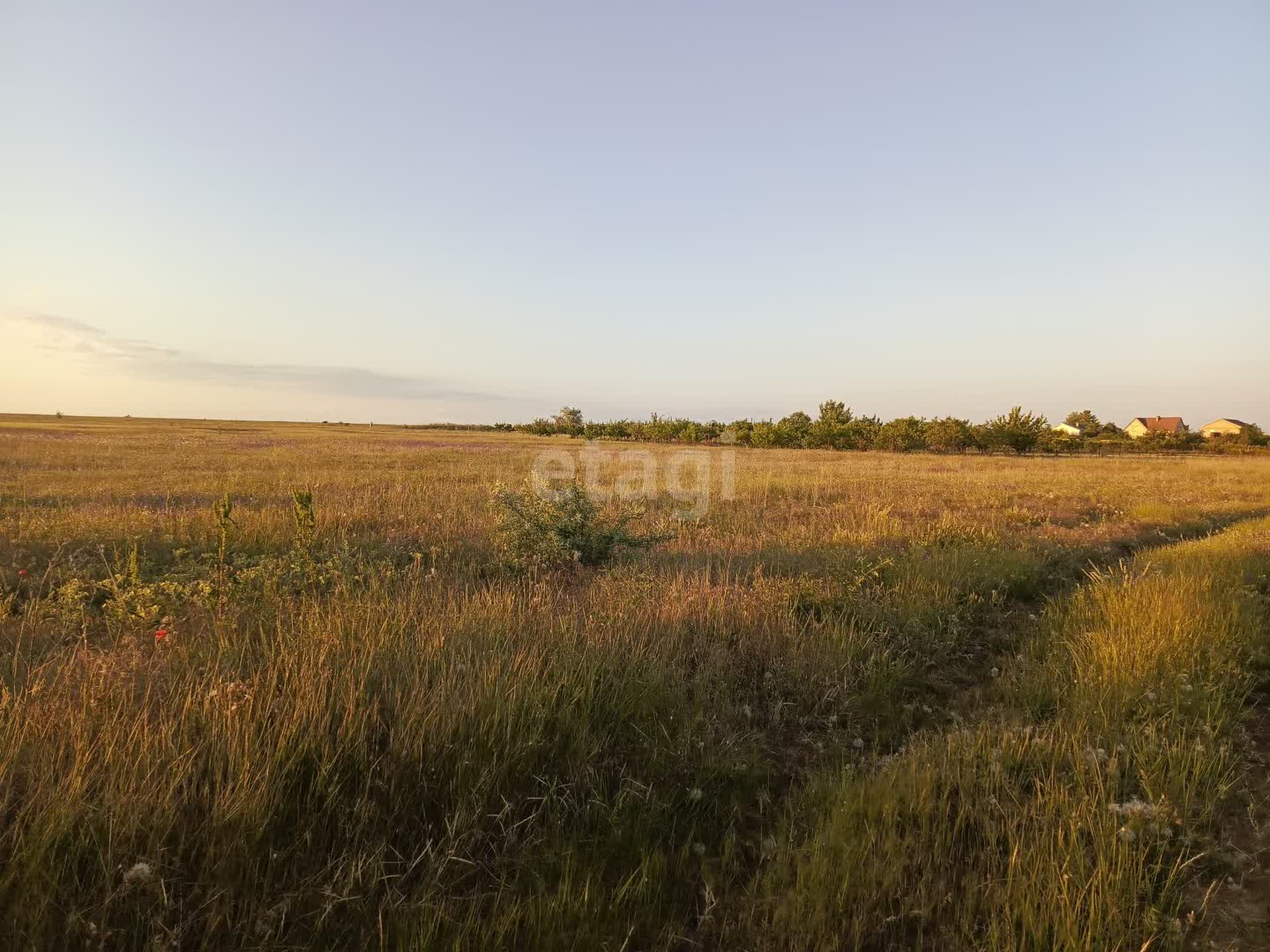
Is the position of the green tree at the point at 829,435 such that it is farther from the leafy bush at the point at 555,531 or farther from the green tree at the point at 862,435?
the leafy bush at the point at 555,531

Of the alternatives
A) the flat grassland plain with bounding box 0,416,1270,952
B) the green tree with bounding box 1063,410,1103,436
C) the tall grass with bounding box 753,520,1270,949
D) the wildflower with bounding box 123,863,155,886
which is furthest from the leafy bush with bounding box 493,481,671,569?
the green tree with bounding box 1063,410,1103,436

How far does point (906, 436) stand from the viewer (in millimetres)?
61875

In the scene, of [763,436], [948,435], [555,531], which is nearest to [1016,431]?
[948,435]

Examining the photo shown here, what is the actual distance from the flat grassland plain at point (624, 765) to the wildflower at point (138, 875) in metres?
0.02

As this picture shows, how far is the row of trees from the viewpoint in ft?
202

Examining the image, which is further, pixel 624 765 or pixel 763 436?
pixel 763 436

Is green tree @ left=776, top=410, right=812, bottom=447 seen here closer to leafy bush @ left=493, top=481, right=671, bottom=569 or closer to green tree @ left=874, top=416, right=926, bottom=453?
green tree @ left=874, top=416, right=926, bottom=453

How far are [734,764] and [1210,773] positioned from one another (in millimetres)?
2678

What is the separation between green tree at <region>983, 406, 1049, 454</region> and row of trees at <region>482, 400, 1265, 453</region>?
0.07 meters

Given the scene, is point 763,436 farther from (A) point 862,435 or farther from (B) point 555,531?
(B) point 555,531

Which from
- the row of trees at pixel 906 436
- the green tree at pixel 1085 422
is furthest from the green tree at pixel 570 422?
the green tree at pixel 1085 422

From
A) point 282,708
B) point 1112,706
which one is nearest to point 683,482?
point 1112,706

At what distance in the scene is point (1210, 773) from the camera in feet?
10.5

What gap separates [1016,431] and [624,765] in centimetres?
7123
